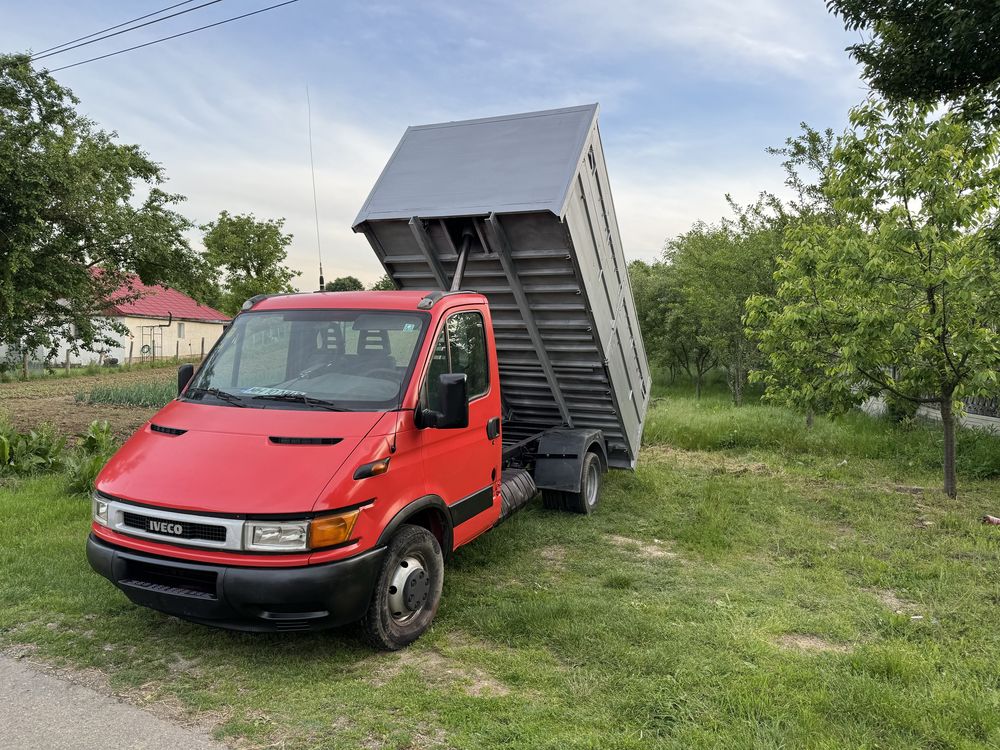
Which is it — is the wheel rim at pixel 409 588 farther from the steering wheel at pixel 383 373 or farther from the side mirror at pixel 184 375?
the side mirror at pixel 184 375

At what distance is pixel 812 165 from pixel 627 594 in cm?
1435

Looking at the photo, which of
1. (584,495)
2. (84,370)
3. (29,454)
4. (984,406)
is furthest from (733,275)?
(84,370)

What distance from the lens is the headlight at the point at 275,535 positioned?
3732 millimetres

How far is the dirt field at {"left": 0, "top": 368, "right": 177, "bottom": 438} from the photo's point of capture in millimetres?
13969

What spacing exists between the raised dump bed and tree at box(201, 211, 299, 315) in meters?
36.7

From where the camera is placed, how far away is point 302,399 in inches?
178

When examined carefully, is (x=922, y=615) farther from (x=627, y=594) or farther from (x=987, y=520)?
(x=987, y=520)

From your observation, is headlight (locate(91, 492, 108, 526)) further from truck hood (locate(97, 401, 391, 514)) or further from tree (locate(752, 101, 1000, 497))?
tree (locate(752, 101, 1000, 497))

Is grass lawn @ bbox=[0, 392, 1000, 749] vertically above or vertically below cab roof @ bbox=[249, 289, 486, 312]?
below

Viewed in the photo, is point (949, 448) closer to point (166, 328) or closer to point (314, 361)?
point (314, 361)

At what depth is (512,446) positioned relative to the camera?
740 cm

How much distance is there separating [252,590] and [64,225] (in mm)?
9256

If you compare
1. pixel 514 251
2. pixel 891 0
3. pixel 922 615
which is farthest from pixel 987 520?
pixel 891 0

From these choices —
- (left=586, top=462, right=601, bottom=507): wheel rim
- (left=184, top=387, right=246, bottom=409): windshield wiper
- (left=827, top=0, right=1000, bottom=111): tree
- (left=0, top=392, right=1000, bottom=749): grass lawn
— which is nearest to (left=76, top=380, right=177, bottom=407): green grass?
(left=0, top=392, right=1000, bottom=749): grass lawn
